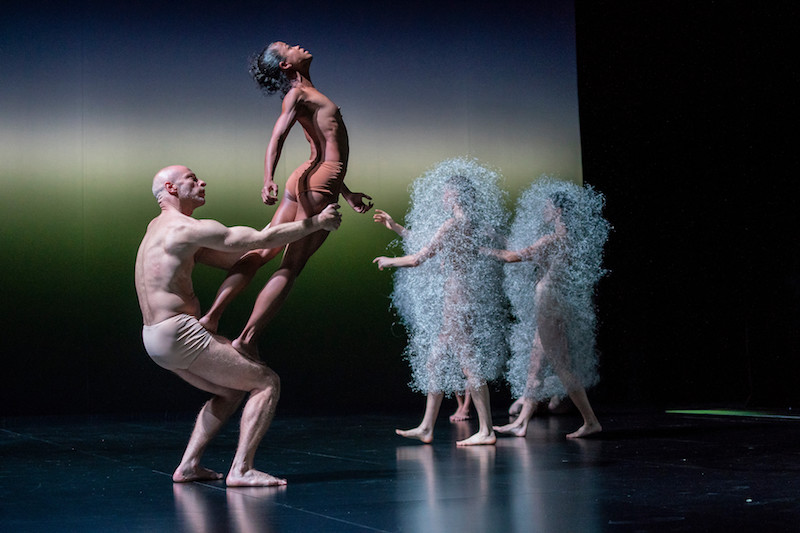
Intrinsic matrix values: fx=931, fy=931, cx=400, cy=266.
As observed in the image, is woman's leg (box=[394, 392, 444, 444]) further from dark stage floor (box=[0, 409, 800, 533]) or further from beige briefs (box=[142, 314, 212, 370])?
beige briefs (box=[142, 314, 212, 370])

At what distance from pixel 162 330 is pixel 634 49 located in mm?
6226

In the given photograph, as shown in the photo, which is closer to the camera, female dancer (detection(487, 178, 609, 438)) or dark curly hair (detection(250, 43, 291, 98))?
dark curly hair (detection(250, 43, 291, 98))

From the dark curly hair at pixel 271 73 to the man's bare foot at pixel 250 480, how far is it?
5.22 ft

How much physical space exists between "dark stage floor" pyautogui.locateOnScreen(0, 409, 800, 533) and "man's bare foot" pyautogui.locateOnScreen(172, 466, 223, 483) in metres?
0.06

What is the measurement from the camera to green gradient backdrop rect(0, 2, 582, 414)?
771 centimetres

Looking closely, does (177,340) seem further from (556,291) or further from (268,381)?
(556,291)

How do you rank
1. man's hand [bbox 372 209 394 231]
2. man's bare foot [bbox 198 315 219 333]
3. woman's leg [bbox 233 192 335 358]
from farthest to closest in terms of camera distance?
man's hand [bbox 372 209 394 231]
woman's leg [bbox 233 192 335 358]
man's bare foot [bbox 198 315 219 333]

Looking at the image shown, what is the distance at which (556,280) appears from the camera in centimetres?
545

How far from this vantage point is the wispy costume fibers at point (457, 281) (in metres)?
5.08

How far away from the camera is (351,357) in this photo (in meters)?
8.39

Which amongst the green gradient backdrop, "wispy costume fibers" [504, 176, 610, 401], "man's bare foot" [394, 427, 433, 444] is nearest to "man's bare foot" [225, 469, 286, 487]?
"man's bare foot" [394, 427, 433, 444]

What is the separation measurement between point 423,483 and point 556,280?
218 centimetres

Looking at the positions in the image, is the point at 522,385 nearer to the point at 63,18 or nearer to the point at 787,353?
the point at 787,353

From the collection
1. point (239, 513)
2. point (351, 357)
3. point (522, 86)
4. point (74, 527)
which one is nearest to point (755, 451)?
point (239, 513)
